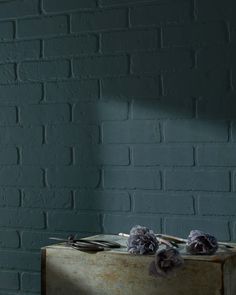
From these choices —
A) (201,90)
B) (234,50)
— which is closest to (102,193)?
→ (201,90)

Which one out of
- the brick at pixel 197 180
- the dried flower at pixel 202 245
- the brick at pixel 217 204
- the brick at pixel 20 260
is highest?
the brick at pixel 197 180

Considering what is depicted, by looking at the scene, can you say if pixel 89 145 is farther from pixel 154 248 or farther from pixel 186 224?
pixel 154 248

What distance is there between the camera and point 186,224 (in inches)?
92.6

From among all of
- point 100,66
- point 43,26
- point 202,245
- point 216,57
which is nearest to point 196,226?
point 202,245

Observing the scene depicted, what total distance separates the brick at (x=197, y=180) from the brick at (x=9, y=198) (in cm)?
68

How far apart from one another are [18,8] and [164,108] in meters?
0.80

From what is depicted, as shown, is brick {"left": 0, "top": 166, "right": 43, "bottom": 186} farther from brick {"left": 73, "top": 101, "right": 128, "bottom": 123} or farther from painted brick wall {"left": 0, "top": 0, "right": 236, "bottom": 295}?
brick {"left": 73, "top": 101, "right": 128, "bottom": 123}

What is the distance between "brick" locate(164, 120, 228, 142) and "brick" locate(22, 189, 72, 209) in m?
0.49

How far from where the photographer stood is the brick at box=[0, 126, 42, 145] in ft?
8.63

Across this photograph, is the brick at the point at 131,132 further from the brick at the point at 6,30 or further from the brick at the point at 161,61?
the brick at the point at 6,30

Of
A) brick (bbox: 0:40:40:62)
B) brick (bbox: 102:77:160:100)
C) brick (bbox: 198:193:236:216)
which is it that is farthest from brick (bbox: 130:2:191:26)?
brick (bbox: 198:193:236:216)

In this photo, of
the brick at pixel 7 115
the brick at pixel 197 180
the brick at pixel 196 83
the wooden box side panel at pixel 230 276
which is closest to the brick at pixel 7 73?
the brick at pixel 7 115

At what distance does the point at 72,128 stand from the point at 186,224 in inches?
23.9

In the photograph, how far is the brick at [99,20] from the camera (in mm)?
2473
